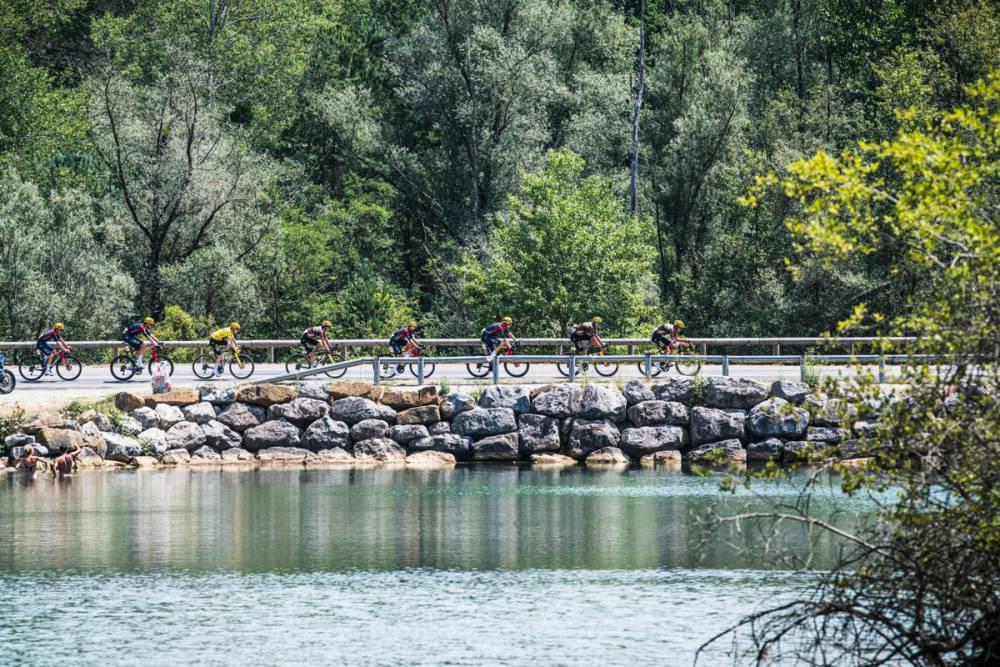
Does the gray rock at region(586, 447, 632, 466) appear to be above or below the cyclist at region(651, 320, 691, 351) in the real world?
below

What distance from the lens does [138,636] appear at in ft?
60.3

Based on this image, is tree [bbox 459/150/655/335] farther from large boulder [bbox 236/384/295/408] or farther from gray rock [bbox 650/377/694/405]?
A: large boulder [bbox 236/384/295/408]

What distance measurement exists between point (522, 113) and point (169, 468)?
23.6 m

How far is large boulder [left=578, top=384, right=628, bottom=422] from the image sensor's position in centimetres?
3641

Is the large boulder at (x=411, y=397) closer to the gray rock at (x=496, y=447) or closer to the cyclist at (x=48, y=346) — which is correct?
the gray rock at (x=496, y=447)

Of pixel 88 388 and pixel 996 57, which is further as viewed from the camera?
pixel 996 57

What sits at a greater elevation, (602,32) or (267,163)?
(602,32)

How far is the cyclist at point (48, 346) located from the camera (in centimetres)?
3744

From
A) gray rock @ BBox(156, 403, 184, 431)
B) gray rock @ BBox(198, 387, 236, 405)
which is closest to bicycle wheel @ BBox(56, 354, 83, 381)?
gray rock @ BBox(156, 403, 184, 431)

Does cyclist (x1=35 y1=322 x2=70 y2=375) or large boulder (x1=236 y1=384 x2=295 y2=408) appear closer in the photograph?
large boulder (x1=236 y1=384 x2=295 y2=408)

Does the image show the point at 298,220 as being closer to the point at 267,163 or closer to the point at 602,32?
the point at 267,163

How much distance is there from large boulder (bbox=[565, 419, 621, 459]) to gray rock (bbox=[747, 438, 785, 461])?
9.89 feet

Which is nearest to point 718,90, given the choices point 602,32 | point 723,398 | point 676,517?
point 602,32

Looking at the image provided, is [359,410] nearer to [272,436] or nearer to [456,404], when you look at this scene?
[272,436]
